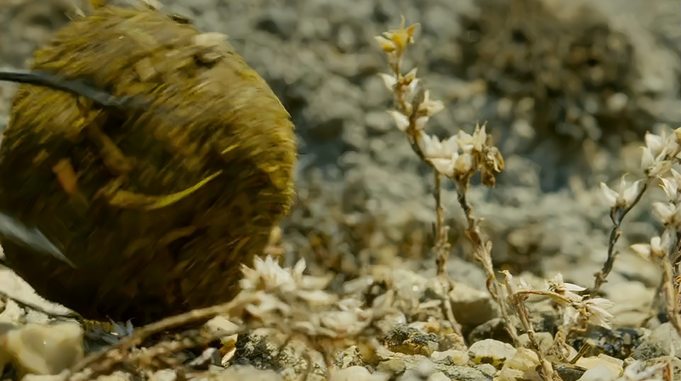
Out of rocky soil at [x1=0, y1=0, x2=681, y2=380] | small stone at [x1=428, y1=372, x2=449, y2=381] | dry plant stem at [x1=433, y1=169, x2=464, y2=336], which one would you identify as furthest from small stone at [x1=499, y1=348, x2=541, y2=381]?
rocky soil at [x1=0, y1=0, x2=681, y2=380]

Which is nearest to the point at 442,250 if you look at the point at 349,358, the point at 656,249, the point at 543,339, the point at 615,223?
the point at 543,339

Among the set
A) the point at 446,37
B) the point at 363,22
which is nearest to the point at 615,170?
the point at 446,37

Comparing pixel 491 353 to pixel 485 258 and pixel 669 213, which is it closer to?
pixel 485 258

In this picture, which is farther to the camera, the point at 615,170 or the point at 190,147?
the point at 615,170

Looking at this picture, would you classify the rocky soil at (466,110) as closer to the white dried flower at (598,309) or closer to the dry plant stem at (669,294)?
the white dried flower at (598,309)

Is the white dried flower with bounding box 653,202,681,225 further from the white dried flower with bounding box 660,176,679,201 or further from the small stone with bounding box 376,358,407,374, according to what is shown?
the small stone with bounding box 376,358,407,374

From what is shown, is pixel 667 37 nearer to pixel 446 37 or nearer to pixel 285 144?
pixel 446 37
